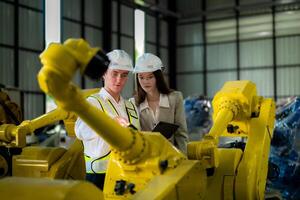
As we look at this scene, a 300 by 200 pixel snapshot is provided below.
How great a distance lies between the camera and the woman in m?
3.95

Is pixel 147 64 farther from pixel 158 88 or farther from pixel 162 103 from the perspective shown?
pixel 162 103

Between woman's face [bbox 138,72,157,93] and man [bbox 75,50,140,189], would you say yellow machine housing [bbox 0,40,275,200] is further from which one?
woman's face [bbox 138,72,157,93]

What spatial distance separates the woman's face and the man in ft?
1.67

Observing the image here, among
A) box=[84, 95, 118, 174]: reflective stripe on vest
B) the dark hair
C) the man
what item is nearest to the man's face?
the man

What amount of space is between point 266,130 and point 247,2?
1485 cm

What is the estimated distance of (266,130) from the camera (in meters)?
4.03

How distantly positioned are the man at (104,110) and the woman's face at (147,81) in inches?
20.1

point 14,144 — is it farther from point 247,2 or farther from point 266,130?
point 247,2

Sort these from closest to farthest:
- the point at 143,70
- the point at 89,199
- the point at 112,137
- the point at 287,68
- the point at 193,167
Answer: the point at 89,199 → the point at 112,137 → the point at 193,167 → the point at 143,70 → the point at 287,68

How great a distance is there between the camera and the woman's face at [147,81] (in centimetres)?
398

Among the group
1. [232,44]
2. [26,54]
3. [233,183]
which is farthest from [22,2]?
[233,183]

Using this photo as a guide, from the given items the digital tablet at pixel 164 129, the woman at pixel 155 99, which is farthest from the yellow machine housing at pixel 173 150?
the woman at pixel 155 99

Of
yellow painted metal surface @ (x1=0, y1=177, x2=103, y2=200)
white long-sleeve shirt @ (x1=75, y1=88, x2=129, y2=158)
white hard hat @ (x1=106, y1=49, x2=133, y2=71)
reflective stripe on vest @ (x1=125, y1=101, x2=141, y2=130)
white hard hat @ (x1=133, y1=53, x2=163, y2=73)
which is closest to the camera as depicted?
yellow painted metal surface @ (x1=0, y1=177, x2=103, y2=200)

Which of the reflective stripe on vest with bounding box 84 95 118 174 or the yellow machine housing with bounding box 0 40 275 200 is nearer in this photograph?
the yellow machine housing with bounding box 0 40 275 200
